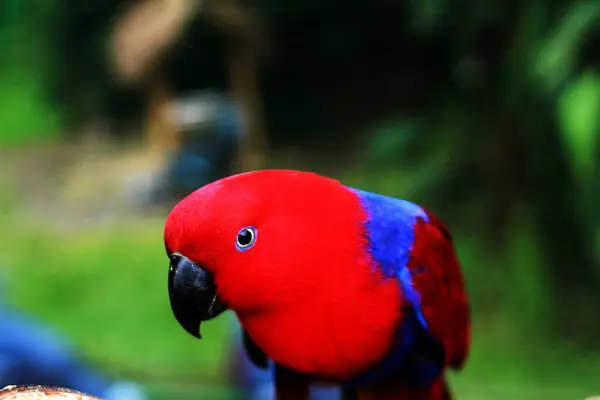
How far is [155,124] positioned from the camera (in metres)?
1.74

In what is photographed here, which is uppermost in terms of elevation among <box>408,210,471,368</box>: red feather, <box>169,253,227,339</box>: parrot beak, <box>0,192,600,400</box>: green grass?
<box>169,253,227,339</box>: parrot beak

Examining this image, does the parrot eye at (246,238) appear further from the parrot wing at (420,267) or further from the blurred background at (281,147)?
the blurred background at (281,147)

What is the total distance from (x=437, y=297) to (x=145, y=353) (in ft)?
3.35

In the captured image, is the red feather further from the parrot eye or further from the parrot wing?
the parrot eye

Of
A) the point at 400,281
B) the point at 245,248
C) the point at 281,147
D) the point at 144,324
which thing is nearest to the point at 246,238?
the point at 245,248

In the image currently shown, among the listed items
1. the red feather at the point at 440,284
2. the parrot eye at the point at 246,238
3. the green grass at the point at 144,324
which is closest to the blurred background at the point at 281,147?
the green grass at the point at 144,324

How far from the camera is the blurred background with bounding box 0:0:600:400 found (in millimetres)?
1299

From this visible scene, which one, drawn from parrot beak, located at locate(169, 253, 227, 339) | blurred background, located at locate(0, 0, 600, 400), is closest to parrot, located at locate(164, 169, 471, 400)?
parrot beak, located at locate(169, 253, 227, 339)

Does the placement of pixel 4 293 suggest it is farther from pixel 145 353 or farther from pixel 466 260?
pixel 466 260

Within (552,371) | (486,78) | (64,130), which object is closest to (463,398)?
(552,371)

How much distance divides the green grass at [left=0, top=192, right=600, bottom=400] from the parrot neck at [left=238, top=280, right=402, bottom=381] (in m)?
0.82

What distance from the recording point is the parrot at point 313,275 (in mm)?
492

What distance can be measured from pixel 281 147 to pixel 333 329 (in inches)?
50.4

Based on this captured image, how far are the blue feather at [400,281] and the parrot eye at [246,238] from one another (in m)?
0.11
